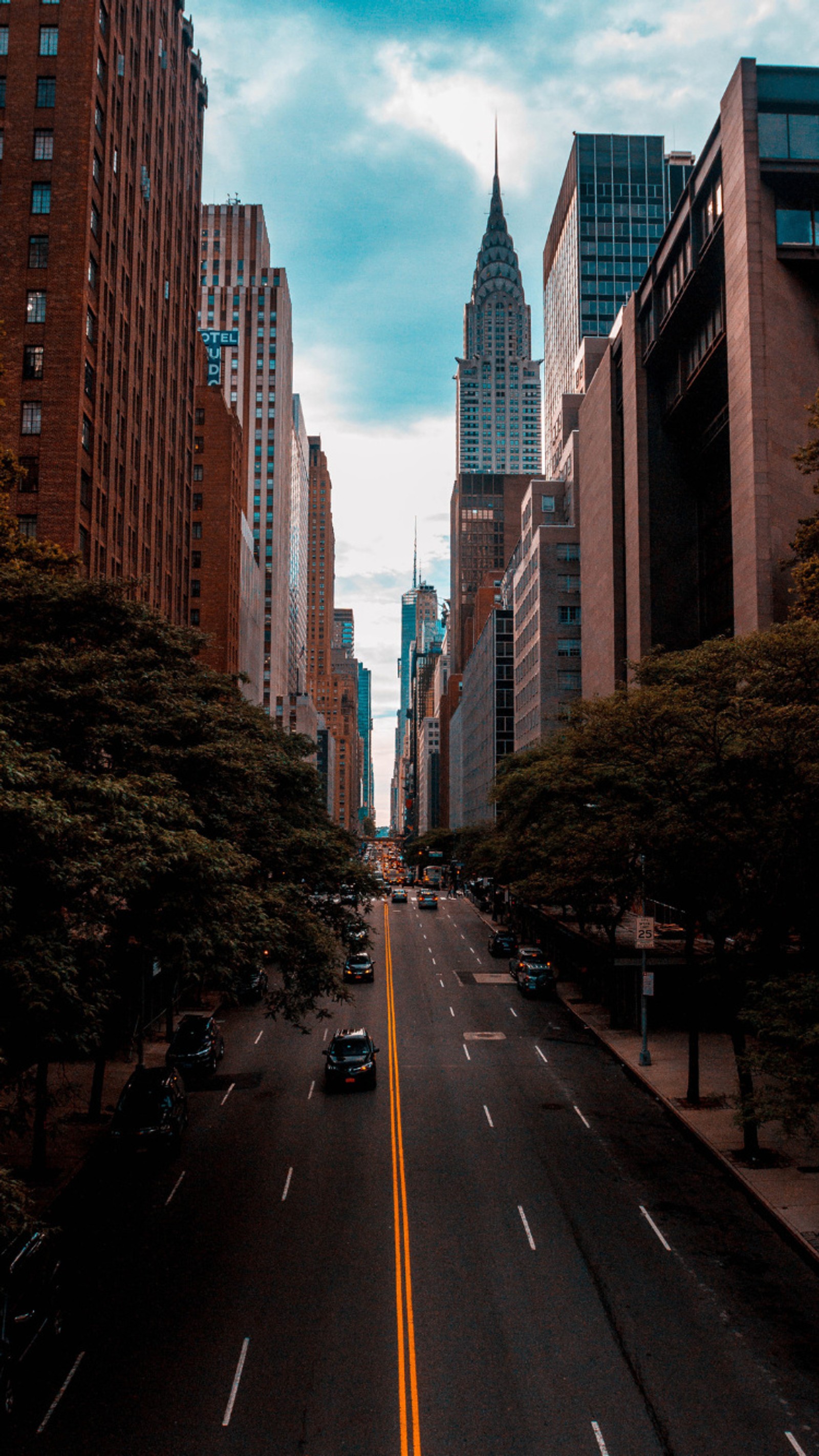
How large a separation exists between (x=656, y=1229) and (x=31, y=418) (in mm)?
44841

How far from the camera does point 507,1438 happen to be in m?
10.9

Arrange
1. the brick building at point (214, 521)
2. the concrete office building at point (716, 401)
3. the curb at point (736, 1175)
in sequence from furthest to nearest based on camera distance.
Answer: the brick building at point (214, 521) < the concrete office building at point (716, 401) < the curb at point (736, 1175)

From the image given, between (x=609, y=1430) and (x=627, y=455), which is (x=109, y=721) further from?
(x=627, y=455)

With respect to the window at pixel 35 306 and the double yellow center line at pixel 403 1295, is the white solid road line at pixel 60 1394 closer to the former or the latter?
the double yellow center line at pixel 403 1295

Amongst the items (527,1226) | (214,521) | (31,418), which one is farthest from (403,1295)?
(214,521)

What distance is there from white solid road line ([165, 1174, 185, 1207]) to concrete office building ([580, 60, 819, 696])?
1289 inches

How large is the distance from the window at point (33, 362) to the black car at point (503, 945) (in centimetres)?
3923

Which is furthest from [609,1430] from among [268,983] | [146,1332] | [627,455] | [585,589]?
[585,589]

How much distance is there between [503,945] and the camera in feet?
181

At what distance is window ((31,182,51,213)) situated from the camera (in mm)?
Result: 48062

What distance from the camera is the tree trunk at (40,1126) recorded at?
16.2 meters

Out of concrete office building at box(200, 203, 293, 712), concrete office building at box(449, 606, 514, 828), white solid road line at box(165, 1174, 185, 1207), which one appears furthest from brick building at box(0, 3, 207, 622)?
concrete office building at box(200, 203, 293, 712)

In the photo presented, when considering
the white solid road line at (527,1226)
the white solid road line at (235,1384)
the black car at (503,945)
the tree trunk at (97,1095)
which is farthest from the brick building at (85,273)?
the white solid road line at (235,1384)

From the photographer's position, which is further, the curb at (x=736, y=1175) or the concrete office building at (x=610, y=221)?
the concrete office building at (x=610, y=221)
